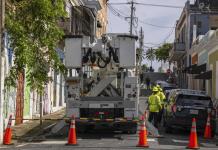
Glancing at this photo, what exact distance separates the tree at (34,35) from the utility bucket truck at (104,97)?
1.53 m

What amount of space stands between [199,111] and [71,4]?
21121 mm

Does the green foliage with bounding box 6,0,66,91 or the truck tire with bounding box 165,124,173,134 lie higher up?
the green foliage with bounding box 6,0,66,91

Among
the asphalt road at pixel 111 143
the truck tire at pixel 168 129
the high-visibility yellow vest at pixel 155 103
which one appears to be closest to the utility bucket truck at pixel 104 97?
the asphalt road at pixel 111 143

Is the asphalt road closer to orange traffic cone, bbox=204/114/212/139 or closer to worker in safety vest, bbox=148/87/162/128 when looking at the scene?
orange traffic cone, bbox=204/114/212/139

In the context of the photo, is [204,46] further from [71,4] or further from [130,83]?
[130,83]

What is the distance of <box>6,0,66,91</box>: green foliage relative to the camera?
15.6 metres

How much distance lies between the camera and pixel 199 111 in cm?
2020

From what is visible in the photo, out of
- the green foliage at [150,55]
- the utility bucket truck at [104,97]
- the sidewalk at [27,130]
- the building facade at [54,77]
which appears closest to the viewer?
the sidewalk at [27,130]

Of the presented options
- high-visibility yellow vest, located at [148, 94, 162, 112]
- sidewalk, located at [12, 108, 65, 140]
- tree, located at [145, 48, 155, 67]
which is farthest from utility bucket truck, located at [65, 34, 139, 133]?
tree, located at [145, 48, 155, 67]

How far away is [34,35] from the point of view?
16.4 meters

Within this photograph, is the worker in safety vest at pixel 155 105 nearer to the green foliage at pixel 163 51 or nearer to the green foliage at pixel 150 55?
the green foliage at pixel 163 51

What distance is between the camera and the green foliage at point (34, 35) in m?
15.6

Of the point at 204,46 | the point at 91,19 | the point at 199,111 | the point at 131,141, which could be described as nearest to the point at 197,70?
the point at 204,46

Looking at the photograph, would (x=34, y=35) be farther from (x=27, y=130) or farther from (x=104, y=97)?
(x=27, y=130)
